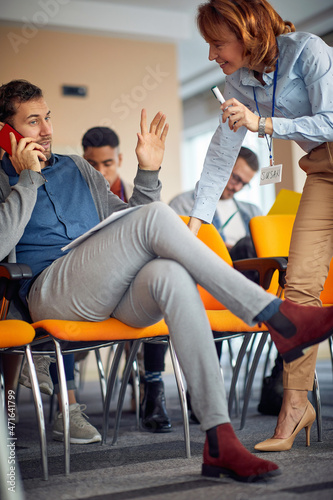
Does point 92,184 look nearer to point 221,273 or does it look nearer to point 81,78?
point 221,273

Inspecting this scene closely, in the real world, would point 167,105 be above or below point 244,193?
above

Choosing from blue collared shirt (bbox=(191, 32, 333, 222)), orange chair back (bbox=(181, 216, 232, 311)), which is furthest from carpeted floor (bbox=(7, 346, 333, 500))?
blue collared shirt (bbox=(191, 32, 333, 222))

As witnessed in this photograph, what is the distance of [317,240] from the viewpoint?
1.98m

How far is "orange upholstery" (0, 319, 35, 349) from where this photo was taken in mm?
1637

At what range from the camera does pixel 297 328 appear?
4.81 feet

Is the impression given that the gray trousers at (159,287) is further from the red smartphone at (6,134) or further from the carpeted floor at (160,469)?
the red smartphone at (6,134)

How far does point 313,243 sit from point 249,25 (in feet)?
2.39

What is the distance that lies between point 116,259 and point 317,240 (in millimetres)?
725

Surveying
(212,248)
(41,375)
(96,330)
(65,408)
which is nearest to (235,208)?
(212,248)

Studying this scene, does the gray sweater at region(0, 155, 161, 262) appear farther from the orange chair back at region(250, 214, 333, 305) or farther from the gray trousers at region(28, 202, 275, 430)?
the orange chair back at region(250, 214, 333, 305)

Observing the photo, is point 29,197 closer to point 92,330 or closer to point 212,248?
point 92,330

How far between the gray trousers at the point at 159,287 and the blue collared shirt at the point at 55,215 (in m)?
0.19

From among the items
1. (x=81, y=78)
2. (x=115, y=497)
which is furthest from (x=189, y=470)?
(x=81, y=78)

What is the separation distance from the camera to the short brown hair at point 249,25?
192cm
